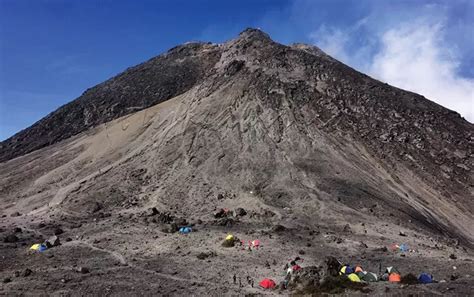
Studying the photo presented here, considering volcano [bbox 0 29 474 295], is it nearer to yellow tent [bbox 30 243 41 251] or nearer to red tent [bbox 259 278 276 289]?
yellow tent [bbox 30 243 41 251]

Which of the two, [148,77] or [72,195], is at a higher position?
[148,77]

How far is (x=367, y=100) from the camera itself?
50.2m

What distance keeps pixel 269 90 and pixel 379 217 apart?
21.3m

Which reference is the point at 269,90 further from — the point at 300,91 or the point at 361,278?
the point at 361,278

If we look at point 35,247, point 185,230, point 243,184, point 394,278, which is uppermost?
point 243,184

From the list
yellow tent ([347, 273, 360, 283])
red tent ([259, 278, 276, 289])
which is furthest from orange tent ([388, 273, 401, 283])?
red tent ([259, 278, 276, 289])

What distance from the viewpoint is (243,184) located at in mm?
37188

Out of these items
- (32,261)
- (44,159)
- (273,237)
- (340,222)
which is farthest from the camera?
(44,159)

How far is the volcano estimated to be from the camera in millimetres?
22672

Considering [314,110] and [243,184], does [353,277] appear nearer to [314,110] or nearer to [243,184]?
[243,184]

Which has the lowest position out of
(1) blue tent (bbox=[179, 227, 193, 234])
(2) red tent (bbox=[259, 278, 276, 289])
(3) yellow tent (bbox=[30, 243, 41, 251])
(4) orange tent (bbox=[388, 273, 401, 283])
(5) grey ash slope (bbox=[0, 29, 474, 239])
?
(2) red tent (bbox=[259, 278, 276, 289])

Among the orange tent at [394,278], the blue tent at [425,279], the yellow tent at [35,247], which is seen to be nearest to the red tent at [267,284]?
the orange tent at [394,278]

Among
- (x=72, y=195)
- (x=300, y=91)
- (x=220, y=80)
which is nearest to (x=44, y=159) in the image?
(x=72, y=195)

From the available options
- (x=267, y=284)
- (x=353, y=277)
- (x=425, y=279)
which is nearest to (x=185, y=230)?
(x=267, y=284)
